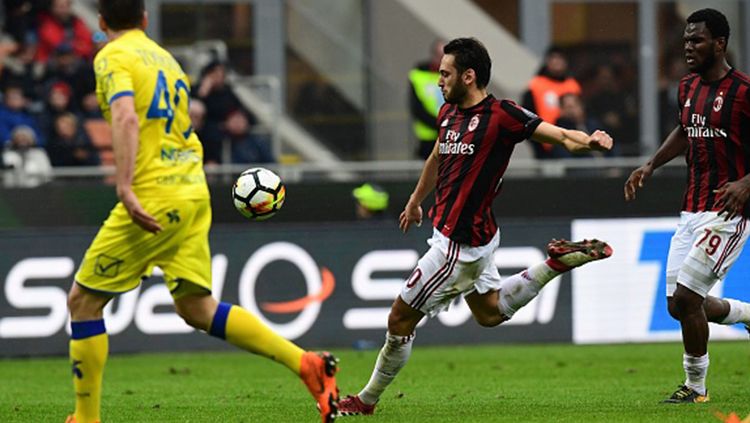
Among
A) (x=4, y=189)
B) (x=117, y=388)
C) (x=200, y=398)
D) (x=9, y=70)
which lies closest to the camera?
(x=200, y=398)

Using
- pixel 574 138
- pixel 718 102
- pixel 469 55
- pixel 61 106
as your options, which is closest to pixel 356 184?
pixel 61 106

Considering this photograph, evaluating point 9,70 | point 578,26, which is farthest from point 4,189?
A: point 578,26

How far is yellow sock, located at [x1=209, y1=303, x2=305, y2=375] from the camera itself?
784cm

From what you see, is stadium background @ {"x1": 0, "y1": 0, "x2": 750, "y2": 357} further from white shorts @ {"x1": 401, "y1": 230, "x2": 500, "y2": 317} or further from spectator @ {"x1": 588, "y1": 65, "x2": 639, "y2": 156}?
white shorts @ {"x1": 401, "y1": 230, "x2": 500, "y2": 317}

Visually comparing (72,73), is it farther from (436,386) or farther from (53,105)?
(436,386)

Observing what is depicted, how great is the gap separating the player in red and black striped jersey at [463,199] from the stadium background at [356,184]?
5865 millimetres

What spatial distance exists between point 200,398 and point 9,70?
836 centimetres

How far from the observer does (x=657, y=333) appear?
1515 cm

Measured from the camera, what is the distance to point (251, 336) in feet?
25.8

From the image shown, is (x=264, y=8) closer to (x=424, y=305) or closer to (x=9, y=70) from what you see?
(x=9, y=70)

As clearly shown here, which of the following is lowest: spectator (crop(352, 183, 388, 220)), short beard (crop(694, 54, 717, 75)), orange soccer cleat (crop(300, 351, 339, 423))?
spectator (crop(352, 183, 388, 220))

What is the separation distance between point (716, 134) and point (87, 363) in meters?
4.25

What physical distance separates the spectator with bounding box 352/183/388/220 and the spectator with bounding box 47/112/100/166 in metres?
2.99

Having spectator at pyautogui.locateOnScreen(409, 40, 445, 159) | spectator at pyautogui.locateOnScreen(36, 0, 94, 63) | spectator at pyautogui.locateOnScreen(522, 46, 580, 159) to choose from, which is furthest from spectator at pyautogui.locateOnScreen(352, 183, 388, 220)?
spectator at pyautogui.locateOnScreen(36, 0, 94, 63)
